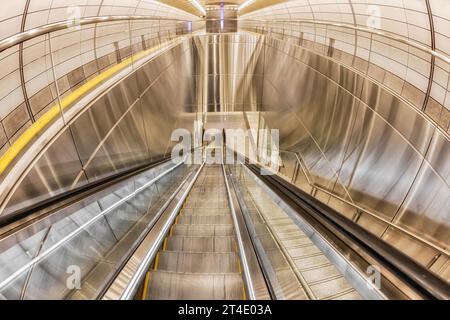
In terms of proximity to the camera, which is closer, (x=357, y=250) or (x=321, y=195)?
(x=357, y=250)

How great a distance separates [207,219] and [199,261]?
1020 mm

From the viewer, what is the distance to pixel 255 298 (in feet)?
4.62

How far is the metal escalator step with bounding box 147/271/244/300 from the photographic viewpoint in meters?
1.63

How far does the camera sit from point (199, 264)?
6.65 ft

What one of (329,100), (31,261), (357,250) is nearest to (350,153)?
(329,100)

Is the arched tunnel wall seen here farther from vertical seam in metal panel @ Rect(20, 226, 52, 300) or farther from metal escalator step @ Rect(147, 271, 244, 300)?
metal escalator step @ Rect(147, 271, 244, 300)

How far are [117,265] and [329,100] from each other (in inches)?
190

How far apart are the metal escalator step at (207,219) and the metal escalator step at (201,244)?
584 mm

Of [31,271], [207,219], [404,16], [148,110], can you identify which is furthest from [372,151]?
[148,110]

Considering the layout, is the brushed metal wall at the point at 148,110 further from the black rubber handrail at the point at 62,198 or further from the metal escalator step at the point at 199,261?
the metal escalator step at the point at 199,261

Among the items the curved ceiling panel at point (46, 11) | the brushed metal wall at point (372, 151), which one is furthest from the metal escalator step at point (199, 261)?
the curved ceiling panel at point (46, 11)

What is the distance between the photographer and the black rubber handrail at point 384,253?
0.98m

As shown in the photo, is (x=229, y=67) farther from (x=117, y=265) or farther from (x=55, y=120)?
(x=117, y=265)

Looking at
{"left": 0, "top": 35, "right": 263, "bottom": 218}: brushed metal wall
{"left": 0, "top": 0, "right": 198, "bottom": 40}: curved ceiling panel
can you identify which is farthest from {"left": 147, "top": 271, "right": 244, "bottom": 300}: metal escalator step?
{"left": 0, "top": 0, "right": 198, "bottom": 40}: curved ceiling panel
